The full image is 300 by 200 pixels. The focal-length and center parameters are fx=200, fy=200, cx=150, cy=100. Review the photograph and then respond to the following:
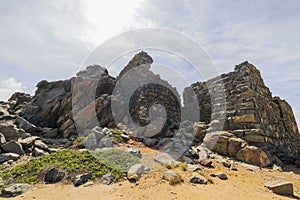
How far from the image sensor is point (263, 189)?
6.14 metres

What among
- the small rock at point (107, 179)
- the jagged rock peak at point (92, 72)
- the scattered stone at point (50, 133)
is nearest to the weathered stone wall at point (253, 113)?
the small rock at point (107, 179)

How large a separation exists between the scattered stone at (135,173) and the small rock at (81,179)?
1.36m

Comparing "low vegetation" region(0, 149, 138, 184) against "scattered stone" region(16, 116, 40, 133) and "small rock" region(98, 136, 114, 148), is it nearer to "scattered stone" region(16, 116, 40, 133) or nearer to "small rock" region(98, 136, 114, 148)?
"small rock" region(98, 136, 114, 148)

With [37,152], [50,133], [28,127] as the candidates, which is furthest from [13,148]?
[28,127]

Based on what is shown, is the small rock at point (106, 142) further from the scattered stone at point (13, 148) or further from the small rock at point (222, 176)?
the small rock at point (222, 176)

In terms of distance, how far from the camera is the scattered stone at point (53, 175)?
266 inches

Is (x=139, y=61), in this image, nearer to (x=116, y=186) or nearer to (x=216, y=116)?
(x=216, y=116)

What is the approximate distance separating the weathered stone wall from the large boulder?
0.75 metres

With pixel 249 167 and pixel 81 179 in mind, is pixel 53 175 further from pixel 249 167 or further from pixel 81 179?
pixel 249 167

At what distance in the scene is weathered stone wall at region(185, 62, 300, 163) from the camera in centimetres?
1031

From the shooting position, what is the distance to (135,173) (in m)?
6.51

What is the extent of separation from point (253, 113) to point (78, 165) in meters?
8.84

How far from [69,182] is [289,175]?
8.40m

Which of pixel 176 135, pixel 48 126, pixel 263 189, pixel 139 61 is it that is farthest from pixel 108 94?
pixel 263 189
